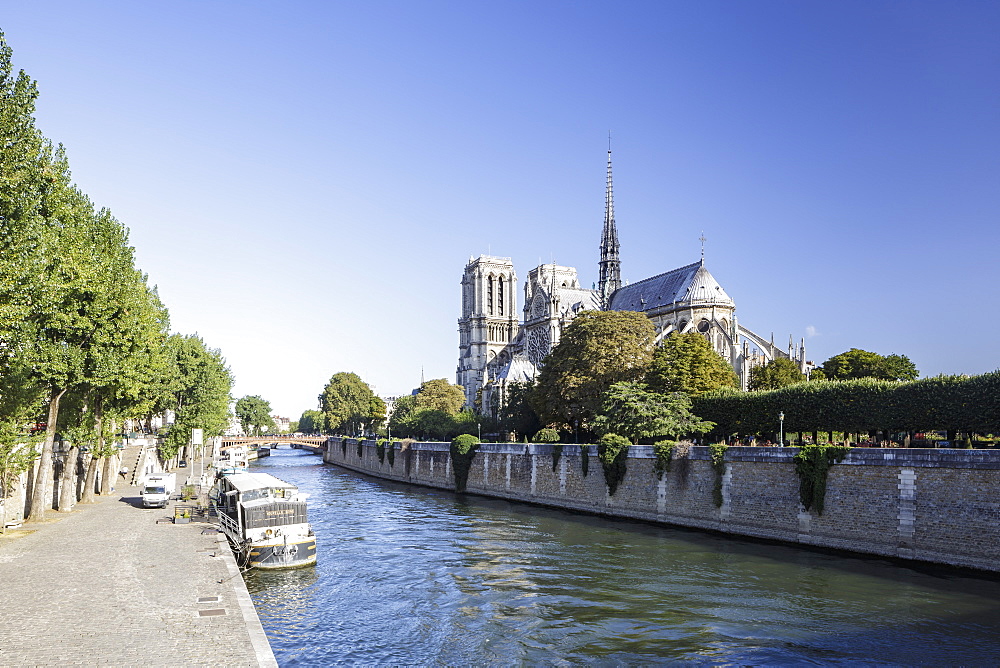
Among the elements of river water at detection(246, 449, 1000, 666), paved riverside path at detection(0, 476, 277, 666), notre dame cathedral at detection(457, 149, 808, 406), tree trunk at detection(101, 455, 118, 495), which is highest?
notre dame cathedral at detection(457, 149, 808, 406)

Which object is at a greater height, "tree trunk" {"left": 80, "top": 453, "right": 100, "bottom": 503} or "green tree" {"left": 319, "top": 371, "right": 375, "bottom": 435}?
"green tree" {"left": 319, "top": 371, "right": 375, "bottom": 435}

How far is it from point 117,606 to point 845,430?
32.6 metres

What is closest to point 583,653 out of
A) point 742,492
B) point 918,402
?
point 742,492

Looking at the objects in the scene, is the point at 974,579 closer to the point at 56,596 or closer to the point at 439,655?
the point at 439,655

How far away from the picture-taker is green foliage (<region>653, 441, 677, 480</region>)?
39.5 meters

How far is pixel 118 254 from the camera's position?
113 ft

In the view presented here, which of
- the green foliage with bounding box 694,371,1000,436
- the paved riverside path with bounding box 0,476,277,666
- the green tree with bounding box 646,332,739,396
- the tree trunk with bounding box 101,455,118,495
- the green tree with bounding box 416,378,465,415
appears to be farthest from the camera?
the green tree with bounding box 416,378,465,415

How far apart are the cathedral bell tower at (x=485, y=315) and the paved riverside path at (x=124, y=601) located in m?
113

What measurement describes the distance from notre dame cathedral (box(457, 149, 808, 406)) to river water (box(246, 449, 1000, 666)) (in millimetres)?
51603

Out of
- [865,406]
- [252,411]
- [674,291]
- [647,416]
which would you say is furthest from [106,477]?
[252,411]

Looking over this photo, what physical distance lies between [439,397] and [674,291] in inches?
1275

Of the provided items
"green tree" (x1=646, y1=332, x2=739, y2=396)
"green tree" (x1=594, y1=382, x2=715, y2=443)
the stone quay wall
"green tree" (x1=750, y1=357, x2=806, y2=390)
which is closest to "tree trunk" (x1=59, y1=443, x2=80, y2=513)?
the stone quay wall

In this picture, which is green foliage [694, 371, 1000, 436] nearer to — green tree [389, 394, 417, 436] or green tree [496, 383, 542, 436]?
green tree [496, 383, 542, 436]

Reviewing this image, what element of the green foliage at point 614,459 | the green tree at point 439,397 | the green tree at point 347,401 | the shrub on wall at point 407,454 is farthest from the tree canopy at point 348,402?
the green foliage at point 614,459
